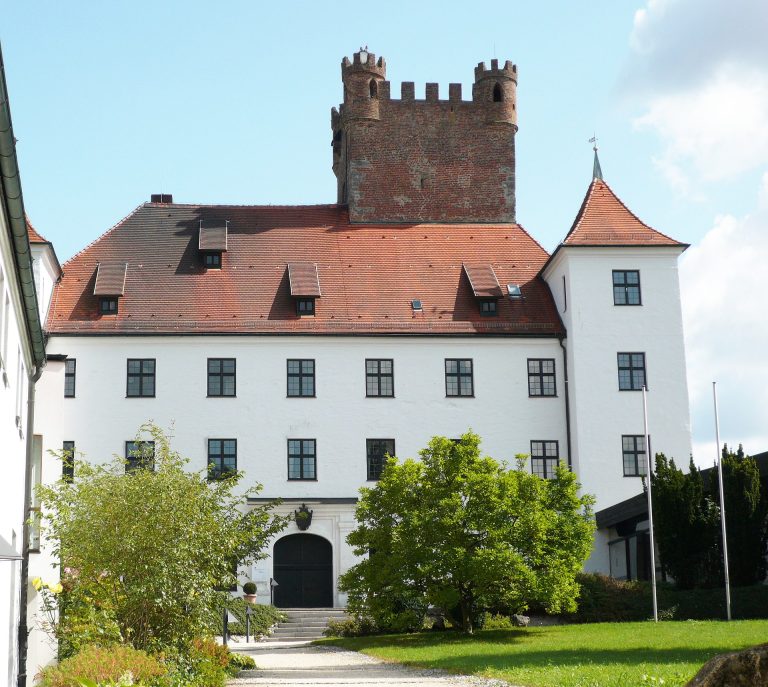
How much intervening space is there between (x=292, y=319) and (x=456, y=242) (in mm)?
7406

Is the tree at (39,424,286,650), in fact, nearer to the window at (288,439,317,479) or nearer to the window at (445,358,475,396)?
the window at (288,439,317,479)

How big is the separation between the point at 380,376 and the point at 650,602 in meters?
12.2

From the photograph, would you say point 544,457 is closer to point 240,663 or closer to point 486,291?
point 486,291

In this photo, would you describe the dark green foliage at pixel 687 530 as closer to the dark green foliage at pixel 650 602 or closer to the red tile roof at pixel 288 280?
the dark green foliage at pixel 650 602

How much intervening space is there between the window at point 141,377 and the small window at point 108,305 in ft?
5.74

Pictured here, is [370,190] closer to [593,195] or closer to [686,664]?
[593,195]

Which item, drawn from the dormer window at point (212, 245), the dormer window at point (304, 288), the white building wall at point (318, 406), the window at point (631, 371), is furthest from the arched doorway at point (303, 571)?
the window at point (631, 371)

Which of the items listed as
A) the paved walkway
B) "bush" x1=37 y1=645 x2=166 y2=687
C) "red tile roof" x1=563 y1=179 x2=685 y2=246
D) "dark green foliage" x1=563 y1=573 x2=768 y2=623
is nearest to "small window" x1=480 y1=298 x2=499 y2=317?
"red tile roof" x1=563 y1=179 x2=685 y2=246

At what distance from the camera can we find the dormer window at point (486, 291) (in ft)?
137

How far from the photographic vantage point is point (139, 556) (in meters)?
19.1

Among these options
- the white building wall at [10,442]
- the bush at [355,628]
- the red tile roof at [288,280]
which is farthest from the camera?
the red tile roof at [288,280]

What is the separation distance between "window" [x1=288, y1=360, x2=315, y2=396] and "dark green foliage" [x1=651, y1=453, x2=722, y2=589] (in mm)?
12227

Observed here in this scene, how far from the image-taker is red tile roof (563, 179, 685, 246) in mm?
41156

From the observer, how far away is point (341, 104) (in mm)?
49906
